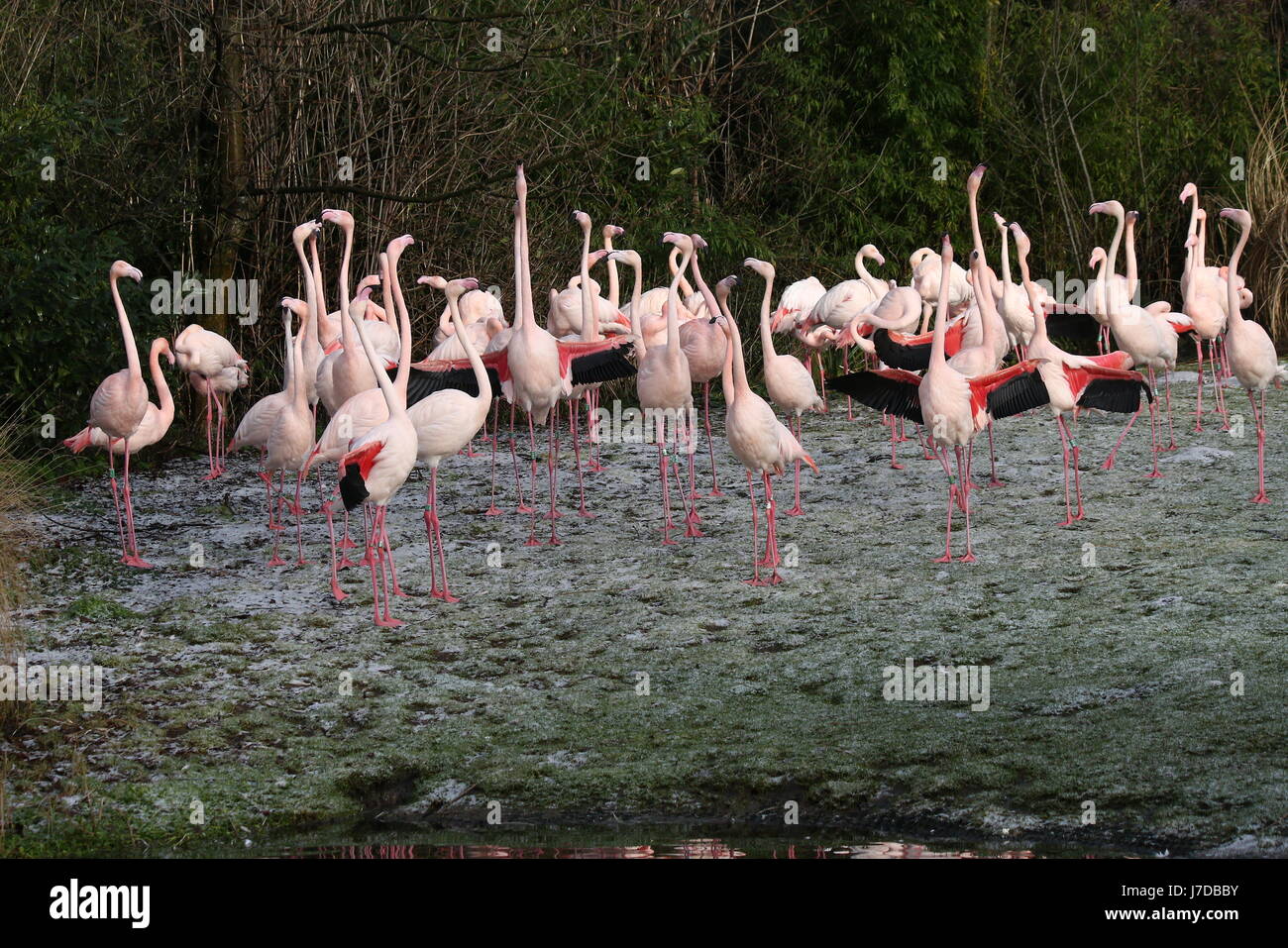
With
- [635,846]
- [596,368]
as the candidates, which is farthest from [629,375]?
[635,846]

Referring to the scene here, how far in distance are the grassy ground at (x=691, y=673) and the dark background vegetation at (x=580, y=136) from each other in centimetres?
260

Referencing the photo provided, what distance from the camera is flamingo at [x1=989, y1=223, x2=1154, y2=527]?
7586 mm

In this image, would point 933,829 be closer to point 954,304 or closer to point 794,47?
point 954,304

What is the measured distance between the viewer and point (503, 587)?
7043 mm

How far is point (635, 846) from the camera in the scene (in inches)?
178

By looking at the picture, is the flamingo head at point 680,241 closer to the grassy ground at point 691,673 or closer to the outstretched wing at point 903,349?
the outstretched wing at point 903,349

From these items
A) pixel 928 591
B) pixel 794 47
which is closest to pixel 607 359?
pixel 928 591

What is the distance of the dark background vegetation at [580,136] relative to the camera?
9773mm

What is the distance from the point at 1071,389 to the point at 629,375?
2319 mm

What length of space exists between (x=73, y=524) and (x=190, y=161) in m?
3.36

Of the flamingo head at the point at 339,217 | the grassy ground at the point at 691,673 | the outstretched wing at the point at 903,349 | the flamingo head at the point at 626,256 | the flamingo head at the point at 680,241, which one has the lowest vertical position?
the grassy ground at the point at 691,673

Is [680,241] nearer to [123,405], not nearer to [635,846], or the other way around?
[123,405]

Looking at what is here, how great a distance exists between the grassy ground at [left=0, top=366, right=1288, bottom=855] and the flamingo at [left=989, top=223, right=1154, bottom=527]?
49 cm

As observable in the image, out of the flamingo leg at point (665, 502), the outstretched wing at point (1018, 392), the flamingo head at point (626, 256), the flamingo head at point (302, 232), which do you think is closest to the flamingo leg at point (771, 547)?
the flamingo leg at point (665, 502)
